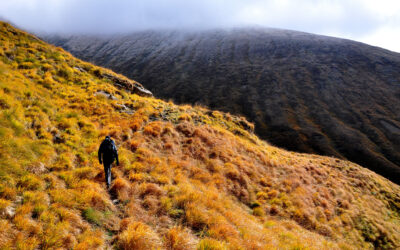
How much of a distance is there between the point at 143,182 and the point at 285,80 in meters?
60.1

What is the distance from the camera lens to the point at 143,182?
755 centimetres

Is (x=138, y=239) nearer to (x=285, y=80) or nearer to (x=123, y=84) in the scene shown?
(x=123, y=84)

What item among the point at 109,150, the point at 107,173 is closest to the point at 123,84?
the point at 109,150

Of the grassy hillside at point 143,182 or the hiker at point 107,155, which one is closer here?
the grassy hillside at point 143,182

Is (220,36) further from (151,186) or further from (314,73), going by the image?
(151,186)

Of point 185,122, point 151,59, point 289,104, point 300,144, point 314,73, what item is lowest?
point 300,144

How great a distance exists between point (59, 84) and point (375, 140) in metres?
51.8

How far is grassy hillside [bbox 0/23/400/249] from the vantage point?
491cm

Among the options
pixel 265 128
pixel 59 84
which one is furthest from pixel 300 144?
pixel 59 84

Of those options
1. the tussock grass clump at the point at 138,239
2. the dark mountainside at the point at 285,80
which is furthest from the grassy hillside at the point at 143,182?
the dark mountainside at the point at 285,80

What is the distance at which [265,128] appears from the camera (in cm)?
4212

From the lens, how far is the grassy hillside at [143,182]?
16.1 ft

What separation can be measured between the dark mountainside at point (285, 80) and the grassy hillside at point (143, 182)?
2281cm

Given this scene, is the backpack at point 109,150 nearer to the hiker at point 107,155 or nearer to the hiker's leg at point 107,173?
the hiker at point 107,155
